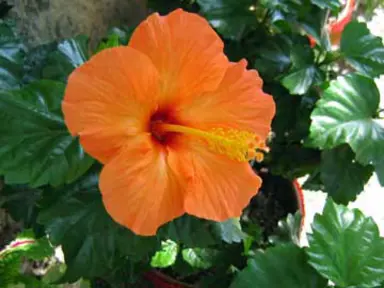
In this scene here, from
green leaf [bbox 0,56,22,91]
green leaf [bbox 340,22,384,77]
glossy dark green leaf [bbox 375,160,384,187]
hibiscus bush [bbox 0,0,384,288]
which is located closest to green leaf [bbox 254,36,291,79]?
hibiscus bush [bbox 0,0,384,288]

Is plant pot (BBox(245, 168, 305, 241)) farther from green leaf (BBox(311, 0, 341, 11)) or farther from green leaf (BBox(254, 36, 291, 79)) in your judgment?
green leaf (BBox(311, 0, 341, 11))

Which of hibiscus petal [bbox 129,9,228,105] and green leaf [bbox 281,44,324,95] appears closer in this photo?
hibiscus petal [bbox 129,9,228,105]

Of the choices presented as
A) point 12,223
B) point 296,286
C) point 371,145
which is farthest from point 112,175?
point 12,223

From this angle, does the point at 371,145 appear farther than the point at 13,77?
Yes

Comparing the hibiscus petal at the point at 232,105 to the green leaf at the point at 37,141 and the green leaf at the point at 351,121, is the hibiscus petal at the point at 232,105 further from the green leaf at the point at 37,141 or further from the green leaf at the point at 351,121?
the green leaf at the point at 351,121

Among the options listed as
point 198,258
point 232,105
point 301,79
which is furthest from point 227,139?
point 198,258

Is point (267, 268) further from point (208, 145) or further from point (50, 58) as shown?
point (50, 58)

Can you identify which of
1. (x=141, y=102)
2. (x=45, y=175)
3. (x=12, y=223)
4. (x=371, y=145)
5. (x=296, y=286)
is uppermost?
(x=141, y=102)
